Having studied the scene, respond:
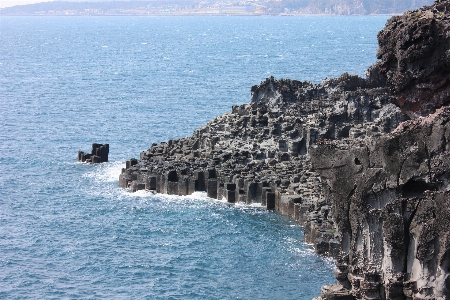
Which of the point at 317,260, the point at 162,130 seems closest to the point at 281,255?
the point at 317,260

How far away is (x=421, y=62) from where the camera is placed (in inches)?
1585

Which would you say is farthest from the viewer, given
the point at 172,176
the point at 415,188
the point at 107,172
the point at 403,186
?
the point at 107,172

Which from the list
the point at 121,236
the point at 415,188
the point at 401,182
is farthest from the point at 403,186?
the point at 121,236

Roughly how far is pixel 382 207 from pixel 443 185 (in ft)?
8.11

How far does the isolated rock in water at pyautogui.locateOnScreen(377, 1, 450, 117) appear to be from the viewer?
1576 inches

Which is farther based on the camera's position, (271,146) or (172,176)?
(271,146)

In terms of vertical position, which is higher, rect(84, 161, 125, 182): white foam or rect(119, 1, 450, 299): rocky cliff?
rect(119, 1, 450, 299): rocky cliff

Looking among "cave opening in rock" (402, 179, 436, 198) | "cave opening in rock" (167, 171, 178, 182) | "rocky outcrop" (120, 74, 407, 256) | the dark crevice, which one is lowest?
"cave opening in rock" (167, 171, 178, 182)

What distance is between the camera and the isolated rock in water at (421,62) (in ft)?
131

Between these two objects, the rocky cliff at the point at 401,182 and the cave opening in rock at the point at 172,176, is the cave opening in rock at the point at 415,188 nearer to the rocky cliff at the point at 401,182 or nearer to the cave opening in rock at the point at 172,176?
the rocky cliff at the point at 401,182

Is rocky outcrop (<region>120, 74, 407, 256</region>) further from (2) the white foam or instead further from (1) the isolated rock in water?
(1) the isolated rock in water

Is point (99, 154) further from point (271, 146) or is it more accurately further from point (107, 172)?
point (271, 146)

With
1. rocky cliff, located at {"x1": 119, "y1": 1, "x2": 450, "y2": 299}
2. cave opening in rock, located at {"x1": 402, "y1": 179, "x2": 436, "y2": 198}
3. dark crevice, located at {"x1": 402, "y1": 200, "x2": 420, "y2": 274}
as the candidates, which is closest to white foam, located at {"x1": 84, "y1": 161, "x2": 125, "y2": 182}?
rocky cliff, located at {"x1": 119, "y1": 1, "x2": 450, "y2": 299}

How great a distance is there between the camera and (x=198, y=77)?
599 ft
